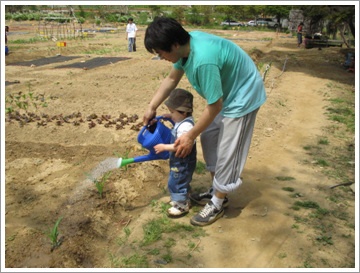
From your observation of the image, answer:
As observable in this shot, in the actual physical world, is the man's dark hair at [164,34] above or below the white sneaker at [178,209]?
above

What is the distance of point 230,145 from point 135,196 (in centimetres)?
121

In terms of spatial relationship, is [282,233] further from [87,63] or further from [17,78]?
[87,63]

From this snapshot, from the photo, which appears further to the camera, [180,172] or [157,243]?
[180,172]

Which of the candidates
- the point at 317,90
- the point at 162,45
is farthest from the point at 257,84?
the point at 317,90

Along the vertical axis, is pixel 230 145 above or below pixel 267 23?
below

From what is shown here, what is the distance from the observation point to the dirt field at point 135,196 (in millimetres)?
2367

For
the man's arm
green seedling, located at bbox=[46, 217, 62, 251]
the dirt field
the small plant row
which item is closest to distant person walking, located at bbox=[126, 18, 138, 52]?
the dirt field

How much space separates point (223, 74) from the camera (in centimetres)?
223

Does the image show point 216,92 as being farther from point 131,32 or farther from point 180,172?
point 131,32

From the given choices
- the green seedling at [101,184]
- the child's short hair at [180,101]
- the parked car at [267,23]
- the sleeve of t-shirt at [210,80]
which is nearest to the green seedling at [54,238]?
the green seedling at [101,184]

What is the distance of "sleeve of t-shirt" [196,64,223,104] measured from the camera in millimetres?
2018

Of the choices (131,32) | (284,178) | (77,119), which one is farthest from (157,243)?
(131,32)

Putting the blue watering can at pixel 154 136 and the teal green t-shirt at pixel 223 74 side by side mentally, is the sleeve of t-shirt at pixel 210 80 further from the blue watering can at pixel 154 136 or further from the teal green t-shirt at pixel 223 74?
the blue watering can at pixel 154 136

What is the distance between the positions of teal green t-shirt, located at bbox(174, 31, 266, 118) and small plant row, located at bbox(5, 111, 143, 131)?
244 centimetres
